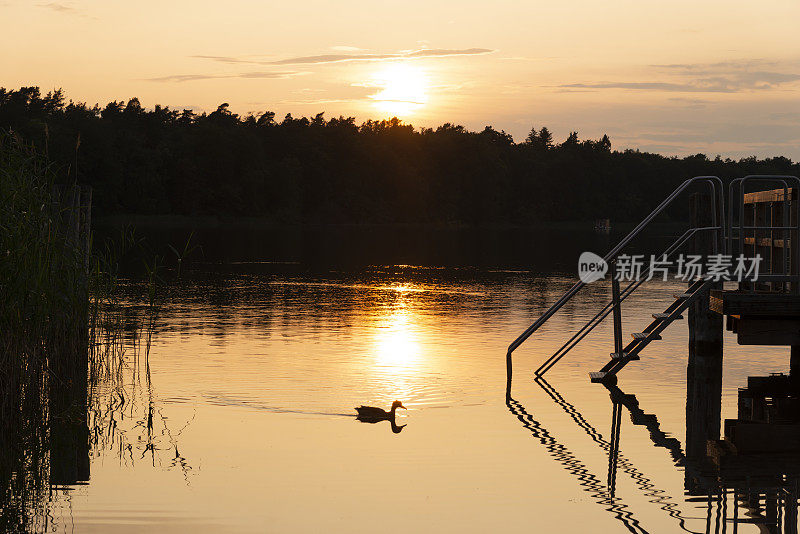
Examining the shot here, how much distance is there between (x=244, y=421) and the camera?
48.8 feet

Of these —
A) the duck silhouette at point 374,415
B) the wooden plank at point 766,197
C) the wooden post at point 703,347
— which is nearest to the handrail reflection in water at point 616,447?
the wooden post at point 703,347

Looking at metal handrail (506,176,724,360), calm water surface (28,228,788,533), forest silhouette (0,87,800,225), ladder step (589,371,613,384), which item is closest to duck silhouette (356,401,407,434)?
calm water surface (28,228,788,533)

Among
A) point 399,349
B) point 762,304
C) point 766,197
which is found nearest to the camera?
point 762,304

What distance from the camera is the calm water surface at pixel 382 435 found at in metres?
10.7

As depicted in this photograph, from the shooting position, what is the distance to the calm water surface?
35.1ft

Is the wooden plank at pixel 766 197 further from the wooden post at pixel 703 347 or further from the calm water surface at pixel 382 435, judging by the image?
the calm water surface at pixel 382 435

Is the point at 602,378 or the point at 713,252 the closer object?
the point at 602,378

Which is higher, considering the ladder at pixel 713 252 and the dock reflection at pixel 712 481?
the ladder at pixel 713 252

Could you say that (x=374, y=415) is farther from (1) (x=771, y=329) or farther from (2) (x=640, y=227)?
(1) (x=771, y=329)

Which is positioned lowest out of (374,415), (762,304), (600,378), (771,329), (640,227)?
(600,378)

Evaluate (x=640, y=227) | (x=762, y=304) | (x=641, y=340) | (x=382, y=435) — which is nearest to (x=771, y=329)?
(x=762, y=304)

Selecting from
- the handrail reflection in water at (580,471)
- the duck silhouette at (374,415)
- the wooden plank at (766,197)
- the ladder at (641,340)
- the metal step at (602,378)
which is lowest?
the handrail reflection in water at (580,471)

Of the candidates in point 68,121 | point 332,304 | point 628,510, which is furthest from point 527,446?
point 68,121

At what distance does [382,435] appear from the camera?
46.4ft
